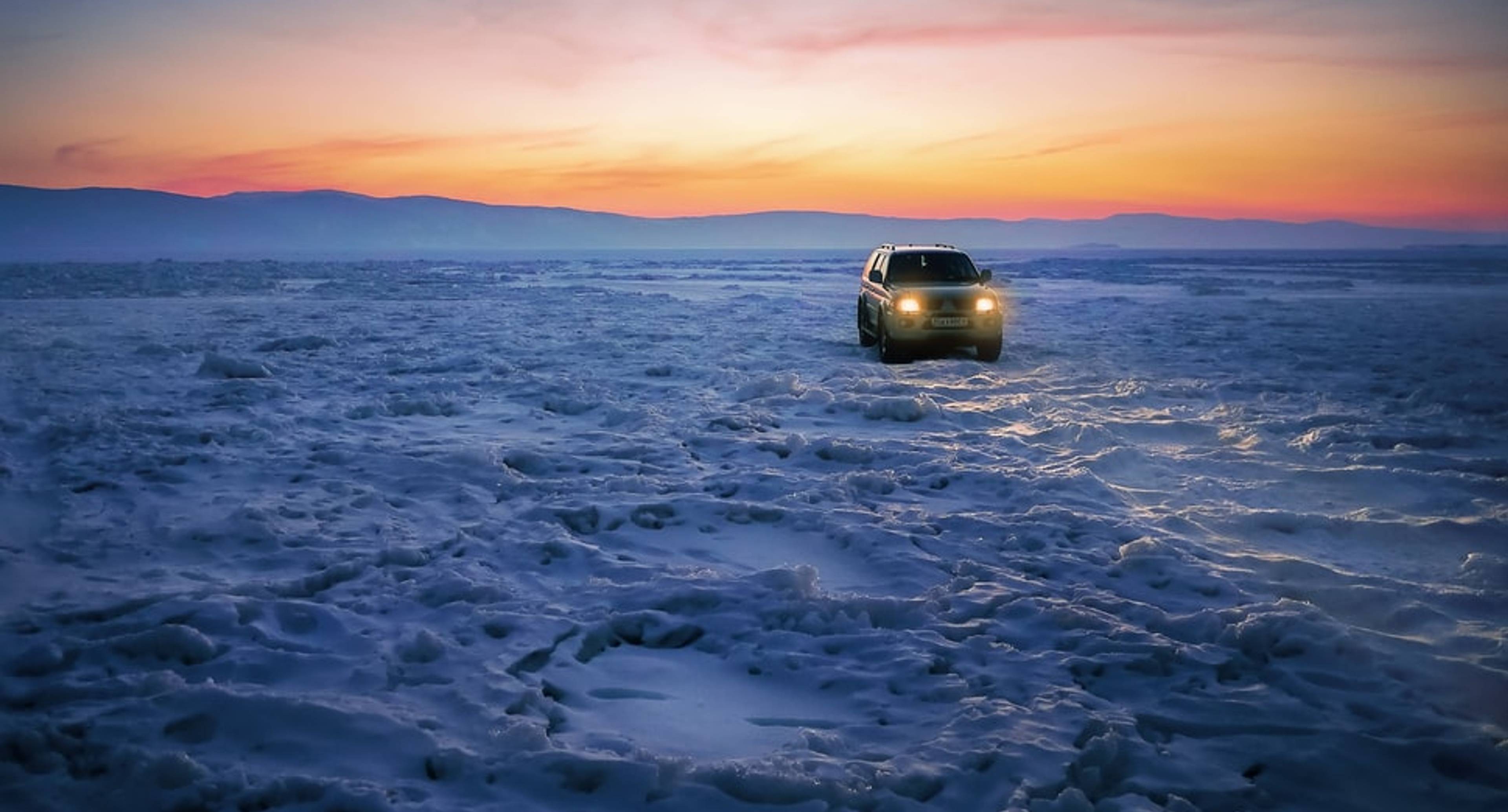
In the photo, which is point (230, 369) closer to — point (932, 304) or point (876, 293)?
point (876, 293)

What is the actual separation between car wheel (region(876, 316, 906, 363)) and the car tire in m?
1.71

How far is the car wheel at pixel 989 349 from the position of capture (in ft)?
47.1

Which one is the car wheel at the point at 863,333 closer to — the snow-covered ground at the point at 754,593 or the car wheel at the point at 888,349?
the car wheel at the point at 888,349

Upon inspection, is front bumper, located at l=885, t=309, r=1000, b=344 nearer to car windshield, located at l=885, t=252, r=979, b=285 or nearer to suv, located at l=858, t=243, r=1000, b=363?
suv, located at l=858, t=243, r=1000, b=363

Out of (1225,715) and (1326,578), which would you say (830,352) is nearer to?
(1326,578)

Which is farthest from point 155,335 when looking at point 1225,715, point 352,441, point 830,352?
point 1225,715

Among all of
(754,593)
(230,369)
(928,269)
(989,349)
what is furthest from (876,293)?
(754,593)

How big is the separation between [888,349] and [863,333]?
2.59 metres

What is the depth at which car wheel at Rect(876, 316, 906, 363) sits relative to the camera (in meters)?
14.3

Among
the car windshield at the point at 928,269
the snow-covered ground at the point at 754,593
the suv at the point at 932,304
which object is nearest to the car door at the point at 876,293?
the suv at the point at 932,304

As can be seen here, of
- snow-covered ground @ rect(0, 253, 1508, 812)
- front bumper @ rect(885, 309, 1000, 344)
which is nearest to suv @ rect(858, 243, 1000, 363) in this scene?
front bumper @ rect(885, 309, 1000, 344)

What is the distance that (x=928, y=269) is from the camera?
595 inches

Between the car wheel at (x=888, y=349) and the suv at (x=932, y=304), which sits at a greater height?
the suv at (x=932, y=304)

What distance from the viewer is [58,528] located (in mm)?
5945
